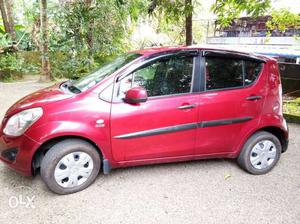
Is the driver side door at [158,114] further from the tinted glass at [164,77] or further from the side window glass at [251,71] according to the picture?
the side window glass at [251,71]

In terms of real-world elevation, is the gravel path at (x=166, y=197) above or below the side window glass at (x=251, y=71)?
below

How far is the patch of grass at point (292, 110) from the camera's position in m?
5.20

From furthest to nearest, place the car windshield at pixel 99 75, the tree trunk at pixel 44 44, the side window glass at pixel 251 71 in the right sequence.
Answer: the tree trunk at pixel 44 44, the side window glass at pixel 251 71, the car windshield at pixel 99 75

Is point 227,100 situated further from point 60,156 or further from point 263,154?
point 60,156

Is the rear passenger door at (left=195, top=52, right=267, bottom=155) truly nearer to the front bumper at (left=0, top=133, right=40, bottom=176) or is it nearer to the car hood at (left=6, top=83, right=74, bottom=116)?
the car hood at (left=6, top=83, right=74, bottom=116)

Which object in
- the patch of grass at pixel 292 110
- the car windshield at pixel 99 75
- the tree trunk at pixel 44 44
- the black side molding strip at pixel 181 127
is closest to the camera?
the black side molding strip at pixel 181 127

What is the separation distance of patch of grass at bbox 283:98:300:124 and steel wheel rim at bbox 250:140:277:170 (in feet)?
7.39

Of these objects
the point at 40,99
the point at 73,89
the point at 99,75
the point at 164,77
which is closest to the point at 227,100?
the point at 164,77

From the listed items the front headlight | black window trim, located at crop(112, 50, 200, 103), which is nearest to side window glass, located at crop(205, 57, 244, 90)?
black window trim, located at crop(112, 50, 200, 103)

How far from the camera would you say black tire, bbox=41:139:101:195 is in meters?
2.59

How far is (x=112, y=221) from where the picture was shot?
241 centimetres

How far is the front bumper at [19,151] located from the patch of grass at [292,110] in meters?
4.77

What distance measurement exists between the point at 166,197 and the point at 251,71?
1.83 metres

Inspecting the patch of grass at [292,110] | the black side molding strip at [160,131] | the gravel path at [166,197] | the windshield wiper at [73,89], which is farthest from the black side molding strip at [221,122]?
the patch of grass at [292,110]
